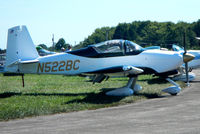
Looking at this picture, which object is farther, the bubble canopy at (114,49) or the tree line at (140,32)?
the tree line at (140,32)

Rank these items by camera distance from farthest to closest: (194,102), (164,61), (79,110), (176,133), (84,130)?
(164,61)
(194,102)
(79,110)
(84,130)
(176,133)

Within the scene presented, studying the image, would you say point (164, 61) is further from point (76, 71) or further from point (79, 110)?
point (79, 110)

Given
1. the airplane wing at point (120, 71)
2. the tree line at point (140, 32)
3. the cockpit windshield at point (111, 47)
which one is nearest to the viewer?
the airplane wing at point (120, 71)

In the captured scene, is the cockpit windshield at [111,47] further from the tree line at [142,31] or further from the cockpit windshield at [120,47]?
the tree line at [142,31]

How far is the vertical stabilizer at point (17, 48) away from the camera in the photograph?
1283cm

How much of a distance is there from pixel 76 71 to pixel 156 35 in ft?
302

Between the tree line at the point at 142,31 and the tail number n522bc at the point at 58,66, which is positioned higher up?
the tree line at the point at 142,31

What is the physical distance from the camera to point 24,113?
8766 mm

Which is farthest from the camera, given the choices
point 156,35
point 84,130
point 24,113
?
point 156,35

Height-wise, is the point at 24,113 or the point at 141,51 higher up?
the point at 141,51

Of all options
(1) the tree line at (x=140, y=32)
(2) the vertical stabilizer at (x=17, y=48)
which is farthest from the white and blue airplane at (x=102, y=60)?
(1) the tree line at (x=140, y=32)

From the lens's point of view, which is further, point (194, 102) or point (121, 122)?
point (194, 102)

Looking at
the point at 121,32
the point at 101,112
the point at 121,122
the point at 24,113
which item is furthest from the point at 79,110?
the point at 121,32

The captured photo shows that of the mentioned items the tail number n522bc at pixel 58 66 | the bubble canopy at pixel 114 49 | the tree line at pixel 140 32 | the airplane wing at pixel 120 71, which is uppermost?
the tree line at pixel 140 32
